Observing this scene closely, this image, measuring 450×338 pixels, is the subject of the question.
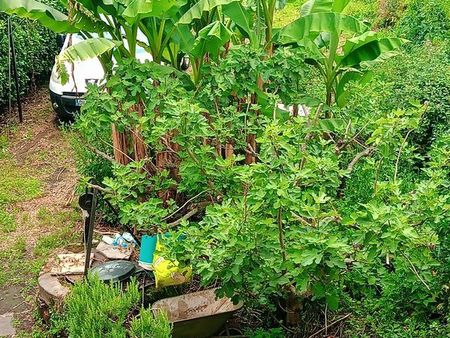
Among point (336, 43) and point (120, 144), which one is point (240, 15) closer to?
point (336, 43)

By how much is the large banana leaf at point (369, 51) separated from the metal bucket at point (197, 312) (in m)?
2.70

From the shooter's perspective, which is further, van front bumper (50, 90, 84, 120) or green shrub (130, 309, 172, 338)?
van front bumper (50, 90, 84, 120)

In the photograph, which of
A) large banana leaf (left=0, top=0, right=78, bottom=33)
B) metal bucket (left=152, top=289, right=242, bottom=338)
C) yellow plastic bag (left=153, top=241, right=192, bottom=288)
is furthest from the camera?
large banana leaf (left=0, top=0, right=78, bottom=33)

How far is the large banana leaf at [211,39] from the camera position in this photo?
19.0 ft

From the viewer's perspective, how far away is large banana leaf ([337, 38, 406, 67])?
619 centimetres

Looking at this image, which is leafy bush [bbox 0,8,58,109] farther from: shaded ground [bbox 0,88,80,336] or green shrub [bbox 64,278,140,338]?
green shrub [bbox 64,278,140,338]

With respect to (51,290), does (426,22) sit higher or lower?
higher

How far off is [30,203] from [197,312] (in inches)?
175

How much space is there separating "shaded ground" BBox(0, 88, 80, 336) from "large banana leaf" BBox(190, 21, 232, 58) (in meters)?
3.09

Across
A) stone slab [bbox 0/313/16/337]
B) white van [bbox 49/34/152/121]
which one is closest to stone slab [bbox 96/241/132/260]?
stone slab [bbox 0/313/16/337]

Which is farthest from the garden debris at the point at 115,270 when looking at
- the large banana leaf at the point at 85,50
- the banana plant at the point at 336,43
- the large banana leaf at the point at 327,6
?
the large banana leaf at the point at 327,6

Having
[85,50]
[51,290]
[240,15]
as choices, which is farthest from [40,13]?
[51,290]

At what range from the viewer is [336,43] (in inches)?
259

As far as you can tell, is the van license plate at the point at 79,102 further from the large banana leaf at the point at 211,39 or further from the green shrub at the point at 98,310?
the green shrub at the point at 98,310
